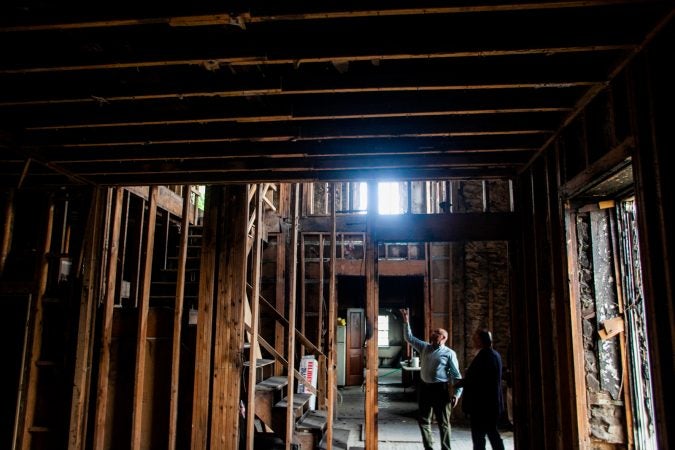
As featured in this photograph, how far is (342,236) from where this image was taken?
10359 millimetres

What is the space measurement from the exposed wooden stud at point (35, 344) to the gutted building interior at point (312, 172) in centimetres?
2

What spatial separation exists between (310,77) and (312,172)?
1805 millimetres

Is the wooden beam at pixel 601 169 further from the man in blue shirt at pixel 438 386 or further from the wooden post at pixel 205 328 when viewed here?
the wooden post at pixel 205 328

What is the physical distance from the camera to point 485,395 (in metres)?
5.41

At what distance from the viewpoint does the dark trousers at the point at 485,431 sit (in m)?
5.40

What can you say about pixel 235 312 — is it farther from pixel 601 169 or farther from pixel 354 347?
pixel 354 347

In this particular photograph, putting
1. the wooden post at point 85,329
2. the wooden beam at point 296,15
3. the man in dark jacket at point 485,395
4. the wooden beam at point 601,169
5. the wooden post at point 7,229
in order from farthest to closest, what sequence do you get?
the man in dark jacket at point 485,395 → the wooden post at point 7,229 → the wooden post at point 85,329 → the wooden beam at point 601,169 → the wooden beam at point 296,15

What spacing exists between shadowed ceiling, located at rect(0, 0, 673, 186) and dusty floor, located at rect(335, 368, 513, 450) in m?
5.27

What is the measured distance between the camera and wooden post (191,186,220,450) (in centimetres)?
477

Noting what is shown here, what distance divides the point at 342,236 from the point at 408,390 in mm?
5651

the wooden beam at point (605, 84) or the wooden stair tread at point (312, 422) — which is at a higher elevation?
the wooden beam at point (605, 84)

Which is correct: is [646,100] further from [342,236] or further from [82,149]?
[342,236]

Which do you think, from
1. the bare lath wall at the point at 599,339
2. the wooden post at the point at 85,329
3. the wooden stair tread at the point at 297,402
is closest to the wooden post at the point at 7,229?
the wooden post at the point at 85,329

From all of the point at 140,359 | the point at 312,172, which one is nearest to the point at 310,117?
the point at 312,172
